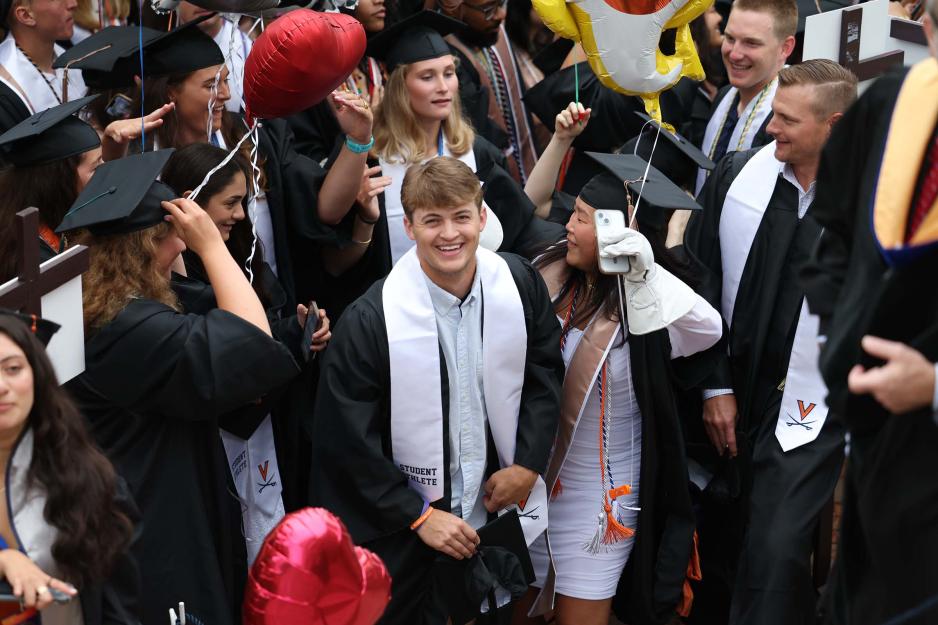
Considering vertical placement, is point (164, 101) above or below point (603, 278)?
above

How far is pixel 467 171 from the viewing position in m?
4.20

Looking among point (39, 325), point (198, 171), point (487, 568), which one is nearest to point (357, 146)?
point (198, 171)

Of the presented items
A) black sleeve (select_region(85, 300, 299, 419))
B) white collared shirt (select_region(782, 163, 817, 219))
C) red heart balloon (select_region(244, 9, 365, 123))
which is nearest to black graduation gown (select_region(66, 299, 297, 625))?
black sleeve (select_region(85, 300, 299, 419))

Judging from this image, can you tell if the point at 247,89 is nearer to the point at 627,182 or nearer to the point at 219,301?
the point at 219,301

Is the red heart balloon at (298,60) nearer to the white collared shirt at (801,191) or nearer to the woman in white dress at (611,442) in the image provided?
the woman in white dress at (611,442)

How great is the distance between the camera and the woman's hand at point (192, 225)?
3797 mm

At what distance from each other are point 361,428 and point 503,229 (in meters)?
1.40

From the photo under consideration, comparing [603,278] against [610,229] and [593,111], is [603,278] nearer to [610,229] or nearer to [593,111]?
[610,229]

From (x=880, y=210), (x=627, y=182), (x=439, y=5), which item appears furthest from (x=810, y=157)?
(x=439, y=5)

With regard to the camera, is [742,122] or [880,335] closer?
[880,335]

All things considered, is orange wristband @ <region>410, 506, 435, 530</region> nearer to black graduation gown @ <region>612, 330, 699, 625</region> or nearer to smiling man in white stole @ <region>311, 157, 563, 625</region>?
smiling man in white stole @ <region>311, 157, 563, 625</region>

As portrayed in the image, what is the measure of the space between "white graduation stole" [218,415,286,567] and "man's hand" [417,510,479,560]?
610mm

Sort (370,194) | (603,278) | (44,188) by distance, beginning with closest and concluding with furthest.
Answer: (44,188), (603,278), (370,194)

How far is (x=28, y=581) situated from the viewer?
2.87m
